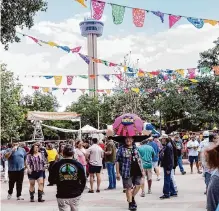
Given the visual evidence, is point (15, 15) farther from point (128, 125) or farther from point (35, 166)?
point (128, 125)

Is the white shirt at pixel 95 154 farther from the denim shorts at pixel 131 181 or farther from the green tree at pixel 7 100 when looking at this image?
the green tree at pixel 7 100

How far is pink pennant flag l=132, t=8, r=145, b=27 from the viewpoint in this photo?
13.5 metres

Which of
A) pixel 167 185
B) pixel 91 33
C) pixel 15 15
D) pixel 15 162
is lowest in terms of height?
pixel 167 185

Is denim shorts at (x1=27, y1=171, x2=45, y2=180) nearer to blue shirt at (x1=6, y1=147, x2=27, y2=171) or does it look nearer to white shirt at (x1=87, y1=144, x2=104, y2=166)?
blue shirt at (x1=6, y1=147, x2=27, y2=171)

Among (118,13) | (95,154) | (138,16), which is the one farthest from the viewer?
(138,16)

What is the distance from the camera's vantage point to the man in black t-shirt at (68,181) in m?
6.32

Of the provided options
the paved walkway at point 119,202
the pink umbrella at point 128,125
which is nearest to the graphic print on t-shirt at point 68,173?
the paved walkway at point 119,202

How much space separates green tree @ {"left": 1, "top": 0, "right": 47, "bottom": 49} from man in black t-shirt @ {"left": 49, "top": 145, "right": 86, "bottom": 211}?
630 cm

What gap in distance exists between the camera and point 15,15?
38.7ft

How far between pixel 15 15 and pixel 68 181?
679 centimetres

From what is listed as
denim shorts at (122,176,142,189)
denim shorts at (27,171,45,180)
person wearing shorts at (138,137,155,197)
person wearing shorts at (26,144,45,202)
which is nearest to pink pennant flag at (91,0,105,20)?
person wearing shorts at (138,137,155,197)

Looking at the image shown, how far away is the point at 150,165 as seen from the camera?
1166cm

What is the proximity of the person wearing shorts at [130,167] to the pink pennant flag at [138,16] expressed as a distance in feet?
18.4

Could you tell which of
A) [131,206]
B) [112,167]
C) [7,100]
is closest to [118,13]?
[112,167]
